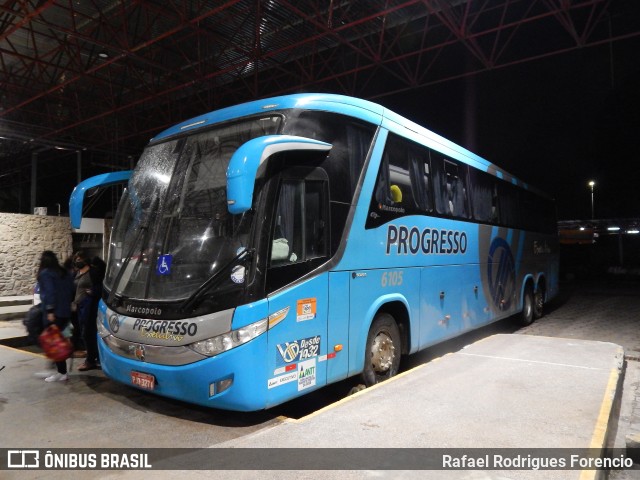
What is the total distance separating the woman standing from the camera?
5.81m

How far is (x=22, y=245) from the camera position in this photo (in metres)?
17.0

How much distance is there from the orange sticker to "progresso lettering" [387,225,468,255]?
63.7 inches

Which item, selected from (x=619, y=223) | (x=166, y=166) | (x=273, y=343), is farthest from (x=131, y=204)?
(x=619, y=223)

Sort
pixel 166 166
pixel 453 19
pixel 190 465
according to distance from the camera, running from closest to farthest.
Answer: pixel 190 465 → pixel 166 166 → pixel 453 19

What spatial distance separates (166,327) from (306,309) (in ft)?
4.44

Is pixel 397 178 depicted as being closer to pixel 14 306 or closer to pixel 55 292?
pixel 55 292

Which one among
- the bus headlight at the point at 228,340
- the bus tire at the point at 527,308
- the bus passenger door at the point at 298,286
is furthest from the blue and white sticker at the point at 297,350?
the bus tire at the point at 527,308

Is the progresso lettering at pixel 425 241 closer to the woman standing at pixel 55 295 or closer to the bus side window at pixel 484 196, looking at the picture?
the bus side window at pixel 484 196

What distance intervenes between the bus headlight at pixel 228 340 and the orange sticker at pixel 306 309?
529 millimetres

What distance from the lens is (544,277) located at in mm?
13617

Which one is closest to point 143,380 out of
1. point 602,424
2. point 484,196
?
point 602,424

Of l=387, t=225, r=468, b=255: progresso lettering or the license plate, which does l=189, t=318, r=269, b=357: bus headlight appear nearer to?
the license plate

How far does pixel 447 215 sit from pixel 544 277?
799cm

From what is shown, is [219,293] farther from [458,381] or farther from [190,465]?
[458,381]
